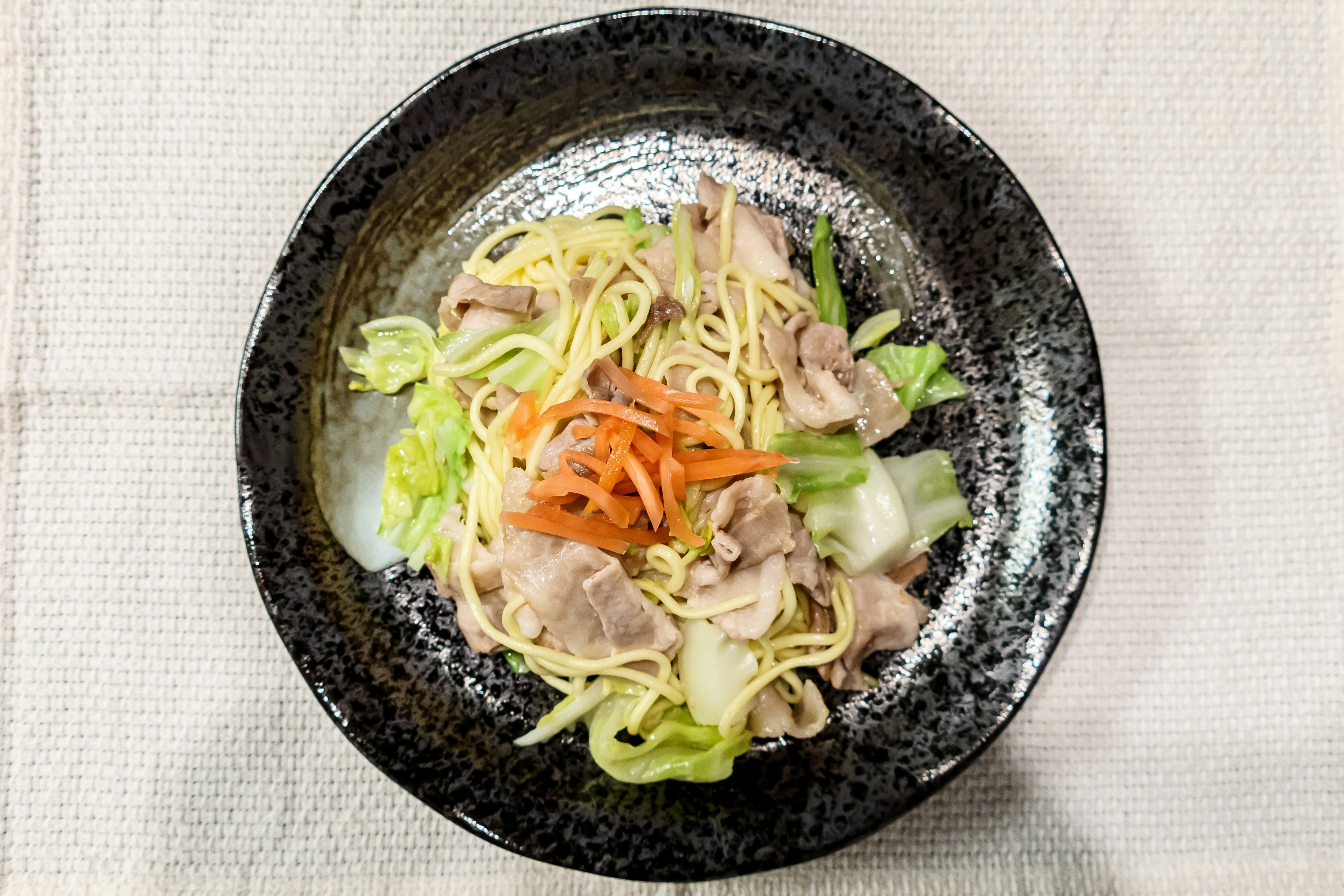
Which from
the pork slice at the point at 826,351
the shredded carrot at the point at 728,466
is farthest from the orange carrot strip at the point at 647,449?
the pork slice at the point at 826,351

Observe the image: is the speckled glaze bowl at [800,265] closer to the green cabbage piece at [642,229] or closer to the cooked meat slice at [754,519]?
the green cabbage piece at [642,229]

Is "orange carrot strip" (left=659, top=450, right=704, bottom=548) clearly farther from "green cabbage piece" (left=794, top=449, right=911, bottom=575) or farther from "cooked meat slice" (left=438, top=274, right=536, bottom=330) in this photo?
"cooked meat slice" (left=438, top=274, right=536, bottom=330)

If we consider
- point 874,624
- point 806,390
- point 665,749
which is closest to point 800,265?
point 806,390

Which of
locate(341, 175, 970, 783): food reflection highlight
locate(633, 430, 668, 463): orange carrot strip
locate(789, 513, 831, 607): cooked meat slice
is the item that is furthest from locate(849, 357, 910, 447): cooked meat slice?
locate(633, 430, 668, 463): orange carrot strip

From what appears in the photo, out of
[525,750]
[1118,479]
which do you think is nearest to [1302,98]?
[1118,479]

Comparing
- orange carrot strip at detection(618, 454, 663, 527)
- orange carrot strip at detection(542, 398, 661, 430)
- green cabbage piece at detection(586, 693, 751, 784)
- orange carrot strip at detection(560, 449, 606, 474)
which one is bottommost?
green cabbage piece at detection(586, 693, 751, 784)

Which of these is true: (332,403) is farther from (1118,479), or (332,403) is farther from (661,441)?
(1118,479)

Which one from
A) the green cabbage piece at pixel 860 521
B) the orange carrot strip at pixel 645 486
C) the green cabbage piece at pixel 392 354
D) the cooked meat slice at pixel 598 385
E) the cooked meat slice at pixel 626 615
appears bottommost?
the cooked meat slice at pixel 626 615
